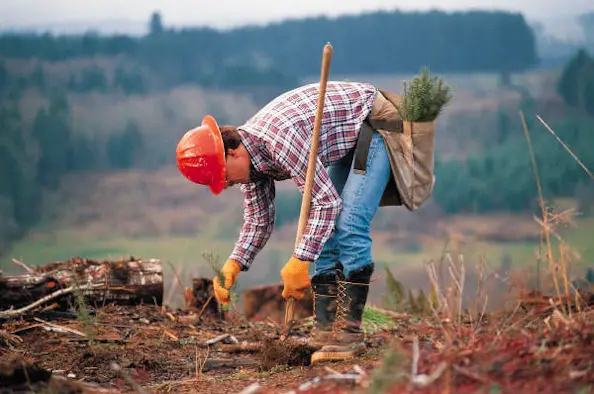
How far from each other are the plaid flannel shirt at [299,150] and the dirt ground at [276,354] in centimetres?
68

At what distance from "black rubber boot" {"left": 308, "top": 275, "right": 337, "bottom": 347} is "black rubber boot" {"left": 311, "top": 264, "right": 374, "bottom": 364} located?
0.10 metres

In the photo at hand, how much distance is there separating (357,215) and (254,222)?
682mm

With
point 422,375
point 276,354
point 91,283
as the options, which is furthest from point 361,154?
point 91,283

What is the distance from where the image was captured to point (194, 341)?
6.09 m

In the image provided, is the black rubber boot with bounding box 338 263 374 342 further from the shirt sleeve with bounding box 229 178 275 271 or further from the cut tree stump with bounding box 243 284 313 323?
the cut tree stump with bounding box 243 284 313 323

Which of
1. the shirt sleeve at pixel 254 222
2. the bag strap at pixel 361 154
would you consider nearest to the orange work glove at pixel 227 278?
the shirt sleeve at pixel 254 222

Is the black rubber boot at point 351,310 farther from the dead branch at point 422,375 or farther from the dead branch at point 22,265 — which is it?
the dead branch at point 22,265

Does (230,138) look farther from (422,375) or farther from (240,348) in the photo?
(422,375)

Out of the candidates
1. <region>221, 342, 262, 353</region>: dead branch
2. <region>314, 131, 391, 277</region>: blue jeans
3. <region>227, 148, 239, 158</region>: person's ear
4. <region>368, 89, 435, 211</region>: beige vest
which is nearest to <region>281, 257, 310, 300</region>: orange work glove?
<region>314, 131, 391, 277</region>: blue jeans

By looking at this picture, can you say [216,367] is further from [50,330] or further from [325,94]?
[325,94]

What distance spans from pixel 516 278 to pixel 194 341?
2.31 meters

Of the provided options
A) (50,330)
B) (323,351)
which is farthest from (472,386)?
(50,330)

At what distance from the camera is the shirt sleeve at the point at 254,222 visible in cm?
534

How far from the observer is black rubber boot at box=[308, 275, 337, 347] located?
534 centimetres
